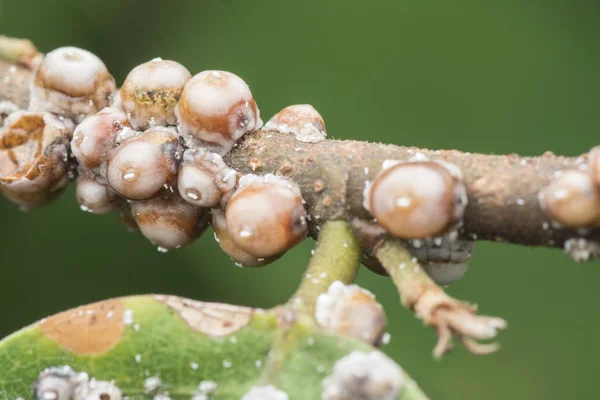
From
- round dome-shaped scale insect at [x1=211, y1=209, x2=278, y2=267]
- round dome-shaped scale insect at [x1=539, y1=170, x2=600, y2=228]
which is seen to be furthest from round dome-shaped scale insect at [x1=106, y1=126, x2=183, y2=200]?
round dome-shaped scale insect at [x1=539, y1=170, x2=600, y2=228]

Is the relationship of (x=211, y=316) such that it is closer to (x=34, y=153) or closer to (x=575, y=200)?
(x=575, y=200)

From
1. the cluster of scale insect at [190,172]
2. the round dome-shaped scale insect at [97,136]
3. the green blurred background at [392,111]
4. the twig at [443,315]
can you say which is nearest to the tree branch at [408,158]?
the cluster of scale insect at [190,172]

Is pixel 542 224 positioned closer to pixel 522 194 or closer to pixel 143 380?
pixel 522 194

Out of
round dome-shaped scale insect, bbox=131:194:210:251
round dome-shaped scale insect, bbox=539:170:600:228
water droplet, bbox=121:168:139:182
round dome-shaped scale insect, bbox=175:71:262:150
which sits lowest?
round dome-shaped scale insect, bbox=131:194:210:251

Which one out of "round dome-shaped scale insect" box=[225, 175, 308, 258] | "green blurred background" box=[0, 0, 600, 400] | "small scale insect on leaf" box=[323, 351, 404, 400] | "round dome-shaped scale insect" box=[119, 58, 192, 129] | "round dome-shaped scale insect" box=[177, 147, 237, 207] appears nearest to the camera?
"small scale insect on leaf" box=[323, 351, 404, 400]

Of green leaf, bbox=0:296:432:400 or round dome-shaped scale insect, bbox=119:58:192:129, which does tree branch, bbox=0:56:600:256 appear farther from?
green leaf, bbox=0:296:432:400

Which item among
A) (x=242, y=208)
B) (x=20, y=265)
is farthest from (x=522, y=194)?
(x=20, y=265)

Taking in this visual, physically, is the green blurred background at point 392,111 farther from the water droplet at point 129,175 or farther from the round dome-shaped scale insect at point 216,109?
the water droplet at point 129,175
